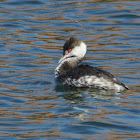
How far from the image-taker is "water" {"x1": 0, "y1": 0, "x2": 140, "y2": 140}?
8.05 metres

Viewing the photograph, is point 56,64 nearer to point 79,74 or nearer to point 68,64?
point 68,64

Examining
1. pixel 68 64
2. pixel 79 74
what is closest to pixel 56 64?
pixel 68 64

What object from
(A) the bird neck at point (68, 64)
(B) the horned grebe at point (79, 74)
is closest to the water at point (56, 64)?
(B) the horned grebe at point (79, 74)

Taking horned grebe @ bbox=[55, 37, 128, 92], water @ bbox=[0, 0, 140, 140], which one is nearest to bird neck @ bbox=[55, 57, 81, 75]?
horned grebe @ bbox=[55, 37, 128, 92]

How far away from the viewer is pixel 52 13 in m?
17.6

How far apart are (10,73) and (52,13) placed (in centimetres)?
603

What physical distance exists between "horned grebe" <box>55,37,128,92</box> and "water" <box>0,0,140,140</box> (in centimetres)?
17

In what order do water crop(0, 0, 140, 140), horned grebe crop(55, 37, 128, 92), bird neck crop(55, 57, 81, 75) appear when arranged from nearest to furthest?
water crop(0, 0, 140, 140)
horned grebe crop(55, 37, 128, 92)
bird neck crop(55, 57, 81, 75)

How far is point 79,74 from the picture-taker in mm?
10250

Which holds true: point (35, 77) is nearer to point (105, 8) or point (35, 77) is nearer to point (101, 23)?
point (101, 23)

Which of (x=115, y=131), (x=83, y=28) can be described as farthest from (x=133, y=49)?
(x=115, y=131)

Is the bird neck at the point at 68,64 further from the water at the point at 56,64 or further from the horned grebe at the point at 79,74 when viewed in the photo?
the water at the point at 56,64

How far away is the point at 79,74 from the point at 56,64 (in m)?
2.79

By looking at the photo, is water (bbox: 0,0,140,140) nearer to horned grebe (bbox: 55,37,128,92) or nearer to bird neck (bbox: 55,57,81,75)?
horned grebe (bbox: 55,37,128,92)
